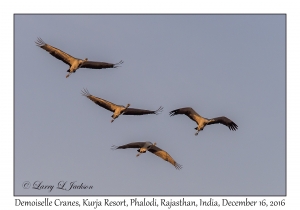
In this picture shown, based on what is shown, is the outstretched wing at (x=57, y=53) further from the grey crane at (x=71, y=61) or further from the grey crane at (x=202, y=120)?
the grey crane at (x=202, y=120)

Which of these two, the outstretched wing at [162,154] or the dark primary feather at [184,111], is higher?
the dark primary feather at [184,111]

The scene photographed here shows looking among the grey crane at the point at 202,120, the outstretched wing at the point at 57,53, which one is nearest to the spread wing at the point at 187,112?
the grey crane at the point at 202,120

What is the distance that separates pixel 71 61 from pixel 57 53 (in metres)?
0.91

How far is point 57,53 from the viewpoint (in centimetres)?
3875

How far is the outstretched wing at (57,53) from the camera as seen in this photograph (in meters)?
38.5

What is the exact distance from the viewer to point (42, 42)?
1513 inches

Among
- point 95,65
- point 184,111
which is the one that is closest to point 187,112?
point 184,111

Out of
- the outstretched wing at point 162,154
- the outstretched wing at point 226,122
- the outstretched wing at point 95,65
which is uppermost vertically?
the outstretched wing at point 95,65

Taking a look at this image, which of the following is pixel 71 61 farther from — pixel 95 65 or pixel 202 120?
pixel 202 120

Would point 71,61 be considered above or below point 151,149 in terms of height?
above
